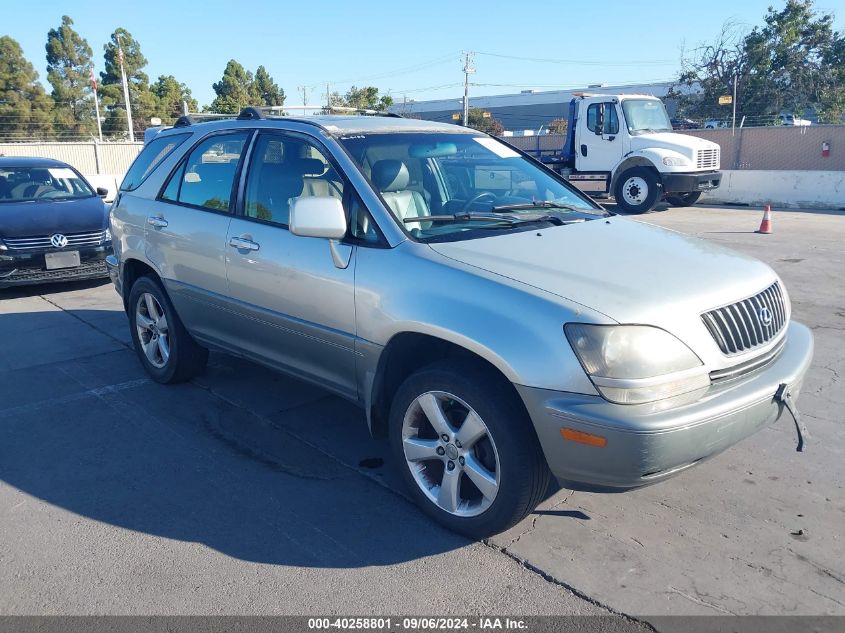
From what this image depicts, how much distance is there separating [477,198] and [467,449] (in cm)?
157

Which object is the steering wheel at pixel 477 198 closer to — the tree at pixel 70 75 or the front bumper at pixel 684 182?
the front bumper at pixel 684 182

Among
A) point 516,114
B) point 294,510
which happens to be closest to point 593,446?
point 294,510

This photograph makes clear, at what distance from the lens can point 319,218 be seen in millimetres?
3590

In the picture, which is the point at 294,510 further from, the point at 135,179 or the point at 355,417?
the point at 135,179

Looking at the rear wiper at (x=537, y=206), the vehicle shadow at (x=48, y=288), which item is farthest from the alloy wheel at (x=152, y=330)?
the vehicle shadow at (x=48, y=288)

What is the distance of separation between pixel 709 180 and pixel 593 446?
15.7m

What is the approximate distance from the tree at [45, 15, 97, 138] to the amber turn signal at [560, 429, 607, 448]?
59.6 meters

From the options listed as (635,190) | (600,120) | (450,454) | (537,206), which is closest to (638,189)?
(635,190)

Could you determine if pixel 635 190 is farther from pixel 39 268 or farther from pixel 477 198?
pixel 477 198

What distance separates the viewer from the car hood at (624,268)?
2.96 meters

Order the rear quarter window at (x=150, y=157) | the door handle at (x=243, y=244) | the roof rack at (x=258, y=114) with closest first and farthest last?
the door handle at (x=243, y=244), the roof rack at (x=258, y=114), the rear quarter window at (x=150, y=157)

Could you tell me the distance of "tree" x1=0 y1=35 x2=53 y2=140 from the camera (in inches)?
1967

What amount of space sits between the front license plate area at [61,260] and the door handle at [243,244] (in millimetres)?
5202

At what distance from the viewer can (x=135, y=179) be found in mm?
5668
